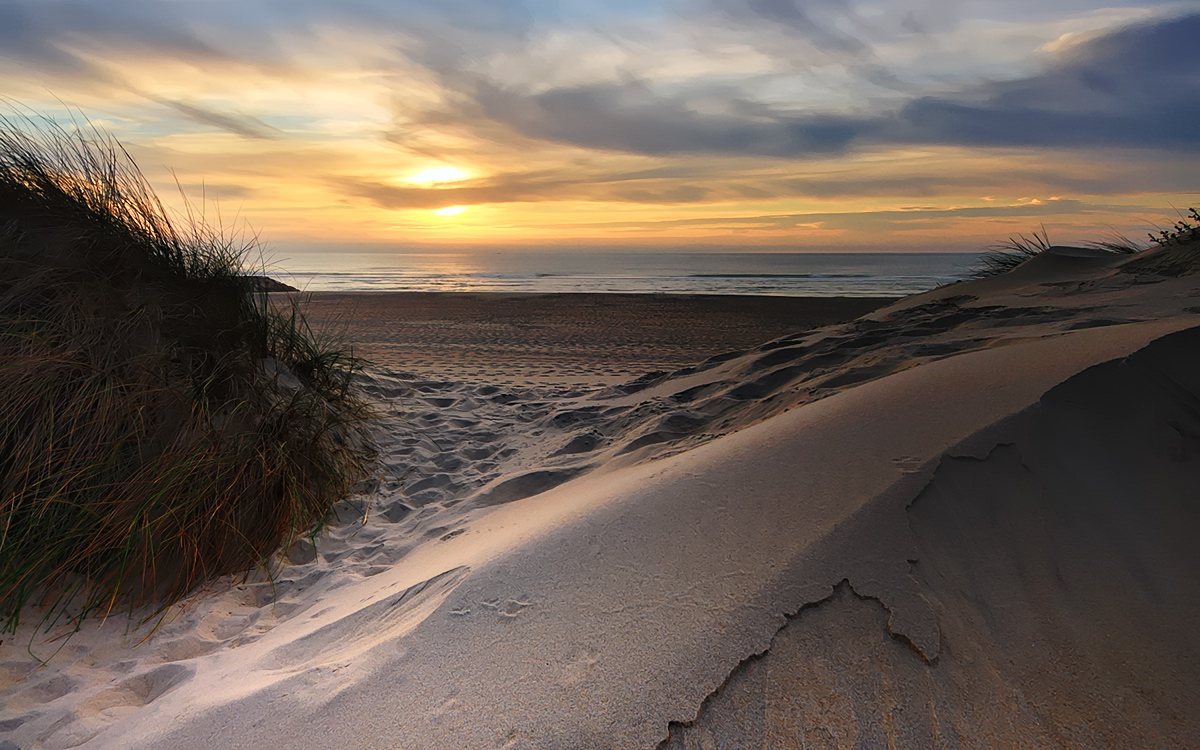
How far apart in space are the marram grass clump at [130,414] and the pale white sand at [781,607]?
274 mm

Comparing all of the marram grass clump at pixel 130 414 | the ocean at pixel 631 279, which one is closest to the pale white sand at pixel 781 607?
the marram grass clump at pixel 130 414

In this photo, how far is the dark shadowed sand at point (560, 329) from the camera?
7.54m

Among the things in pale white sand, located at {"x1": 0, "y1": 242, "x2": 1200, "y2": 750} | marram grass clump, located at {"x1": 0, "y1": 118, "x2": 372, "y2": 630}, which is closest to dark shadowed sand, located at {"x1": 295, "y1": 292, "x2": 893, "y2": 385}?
marram grass clump, located at {"x1": 0, "y1": 118, "x2": 372, "y2": 630}

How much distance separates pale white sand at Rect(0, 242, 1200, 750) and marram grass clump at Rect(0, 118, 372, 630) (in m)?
0.27

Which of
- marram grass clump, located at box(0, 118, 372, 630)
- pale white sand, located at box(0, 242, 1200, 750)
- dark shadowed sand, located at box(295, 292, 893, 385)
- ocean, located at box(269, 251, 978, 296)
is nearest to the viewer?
pale white sand, located at box(0, 242, 1200, 750)

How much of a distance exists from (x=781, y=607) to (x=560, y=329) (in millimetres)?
9286

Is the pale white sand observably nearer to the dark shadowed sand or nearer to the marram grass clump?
the marram grass clump

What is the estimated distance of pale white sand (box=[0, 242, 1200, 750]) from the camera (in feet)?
4.57

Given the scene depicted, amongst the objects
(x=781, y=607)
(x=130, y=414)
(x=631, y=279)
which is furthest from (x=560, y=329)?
(x=631, y=279)

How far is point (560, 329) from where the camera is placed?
1071cm

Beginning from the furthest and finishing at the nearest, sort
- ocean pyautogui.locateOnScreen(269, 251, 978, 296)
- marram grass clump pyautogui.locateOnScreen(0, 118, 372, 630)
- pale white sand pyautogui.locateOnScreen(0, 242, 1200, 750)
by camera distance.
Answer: ocean pyautogui.locateOnScreen(269, 251, 978, 296), marram grass clump pyautogui.locateOnScreen(0, 118, 372, 630), pale white sand pyautogui.locateOnScreen(0, 242, 1200, 750)

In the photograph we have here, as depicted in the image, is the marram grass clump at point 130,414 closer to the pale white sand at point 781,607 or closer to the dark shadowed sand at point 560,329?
the pale white sand at point 781,607

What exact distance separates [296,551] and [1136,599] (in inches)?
120

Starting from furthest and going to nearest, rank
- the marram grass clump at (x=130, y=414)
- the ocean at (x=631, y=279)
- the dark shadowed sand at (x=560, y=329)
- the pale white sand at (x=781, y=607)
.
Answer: the ocean at (x=631, y=279), the dark shadowed sand at (x=560, y=329), the marram grass clump at (x=130, y=414), the pale white sand at (x=781, y=607)
